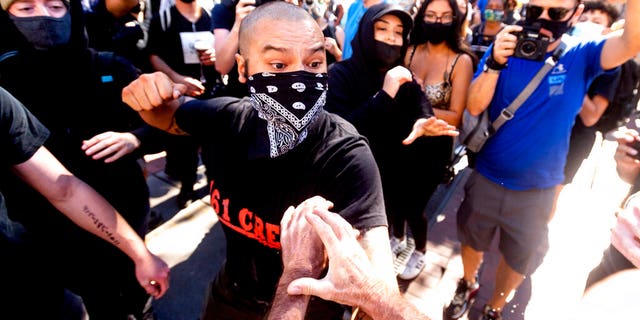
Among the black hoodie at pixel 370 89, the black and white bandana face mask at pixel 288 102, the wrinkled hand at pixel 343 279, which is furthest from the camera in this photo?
the black hoodie at pixel 370 89

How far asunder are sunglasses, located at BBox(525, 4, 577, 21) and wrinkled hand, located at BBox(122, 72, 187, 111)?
6.18 ft

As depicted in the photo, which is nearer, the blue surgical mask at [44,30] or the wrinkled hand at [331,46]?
the blue surgical mask at [44,30]

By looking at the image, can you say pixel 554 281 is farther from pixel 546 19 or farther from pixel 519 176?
pixel 546 19

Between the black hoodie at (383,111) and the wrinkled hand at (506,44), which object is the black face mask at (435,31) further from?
the wrinkled hand at (506,44)

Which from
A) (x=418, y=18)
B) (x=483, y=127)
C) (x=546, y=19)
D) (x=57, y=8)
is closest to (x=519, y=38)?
(x=546, y=19)

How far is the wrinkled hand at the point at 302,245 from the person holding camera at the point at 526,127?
5.32ft

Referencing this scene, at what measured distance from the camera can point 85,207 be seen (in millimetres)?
1596

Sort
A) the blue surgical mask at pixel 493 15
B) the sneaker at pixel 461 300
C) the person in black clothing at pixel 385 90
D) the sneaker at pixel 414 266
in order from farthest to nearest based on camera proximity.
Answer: the blue surgical mask at pixel 493 15, the sneaker at pixel 414 266, the sneaker at pixel 461 300, the person in black clothing at pixel 385 90

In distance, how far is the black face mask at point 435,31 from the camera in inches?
95.1

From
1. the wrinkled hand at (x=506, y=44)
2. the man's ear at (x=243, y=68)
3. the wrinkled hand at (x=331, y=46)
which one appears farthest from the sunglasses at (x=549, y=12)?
the man's ear at (x=243, y=68)

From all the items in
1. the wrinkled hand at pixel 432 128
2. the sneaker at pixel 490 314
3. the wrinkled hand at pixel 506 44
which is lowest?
the sneaker at pixel 490 314

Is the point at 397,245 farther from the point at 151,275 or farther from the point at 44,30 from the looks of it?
the point at 44,30

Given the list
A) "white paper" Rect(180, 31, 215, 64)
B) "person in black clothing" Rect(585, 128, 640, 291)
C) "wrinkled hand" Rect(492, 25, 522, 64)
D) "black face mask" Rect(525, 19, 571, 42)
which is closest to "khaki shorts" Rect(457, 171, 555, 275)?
"person in black clothing" Rect(585, 128, 640, 291)

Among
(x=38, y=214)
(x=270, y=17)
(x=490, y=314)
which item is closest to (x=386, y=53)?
(x=270, y=17)
